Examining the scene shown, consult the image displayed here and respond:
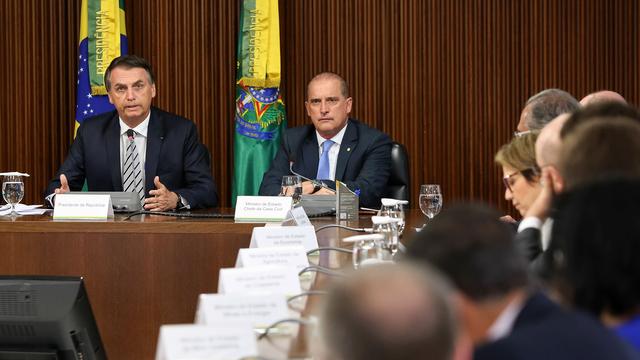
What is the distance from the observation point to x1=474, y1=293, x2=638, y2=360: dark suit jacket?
3.71 ft

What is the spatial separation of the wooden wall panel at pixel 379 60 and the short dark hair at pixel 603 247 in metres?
5.51

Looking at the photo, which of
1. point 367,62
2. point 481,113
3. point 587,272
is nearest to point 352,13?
point 367,62

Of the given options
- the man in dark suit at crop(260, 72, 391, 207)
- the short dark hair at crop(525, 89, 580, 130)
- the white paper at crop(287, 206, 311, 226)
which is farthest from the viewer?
the man in dark suit at crop(260, 72, 391, 207)

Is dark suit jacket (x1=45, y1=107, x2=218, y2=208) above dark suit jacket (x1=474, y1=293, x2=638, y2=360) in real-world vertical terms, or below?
above

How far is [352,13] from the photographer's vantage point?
6746 millimetres

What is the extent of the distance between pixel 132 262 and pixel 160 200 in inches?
24.0

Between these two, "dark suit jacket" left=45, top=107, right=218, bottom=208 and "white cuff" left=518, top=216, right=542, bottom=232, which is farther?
"dark suit jacket" left=45, top=107, right=218, bottom=208

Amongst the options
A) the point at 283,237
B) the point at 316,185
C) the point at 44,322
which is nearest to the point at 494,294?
the point at 44,322

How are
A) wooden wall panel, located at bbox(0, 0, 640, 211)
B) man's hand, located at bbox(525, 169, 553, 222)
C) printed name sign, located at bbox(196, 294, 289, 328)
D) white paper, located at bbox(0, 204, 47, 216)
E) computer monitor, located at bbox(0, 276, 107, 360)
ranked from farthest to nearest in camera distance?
wooden wall panel, located at bbox(0, 0, 640, 211), white paper, located at bbox(0, 204, 47, 216), man's hand, located at bbox(525, 169, 553, 222), computer monitor, located at bbox(0, 276, 107, 360), printed name sign, located at bbox(196, 294, 289, 328)

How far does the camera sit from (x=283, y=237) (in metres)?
2.99

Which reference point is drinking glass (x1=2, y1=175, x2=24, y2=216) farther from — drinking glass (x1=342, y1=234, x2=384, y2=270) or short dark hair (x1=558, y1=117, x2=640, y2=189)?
short dark hair (x1=558, y1=117, x2=640, y2=189)

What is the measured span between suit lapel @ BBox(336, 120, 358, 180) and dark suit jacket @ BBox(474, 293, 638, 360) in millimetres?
4167

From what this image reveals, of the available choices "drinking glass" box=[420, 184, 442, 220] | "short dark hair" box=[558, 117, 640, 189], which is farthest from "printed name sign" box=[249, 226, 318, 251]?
"short dark hair" box=[558, 117, 640, 189]

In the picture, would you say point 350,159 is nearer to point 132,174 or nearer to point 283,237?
point 132,174
